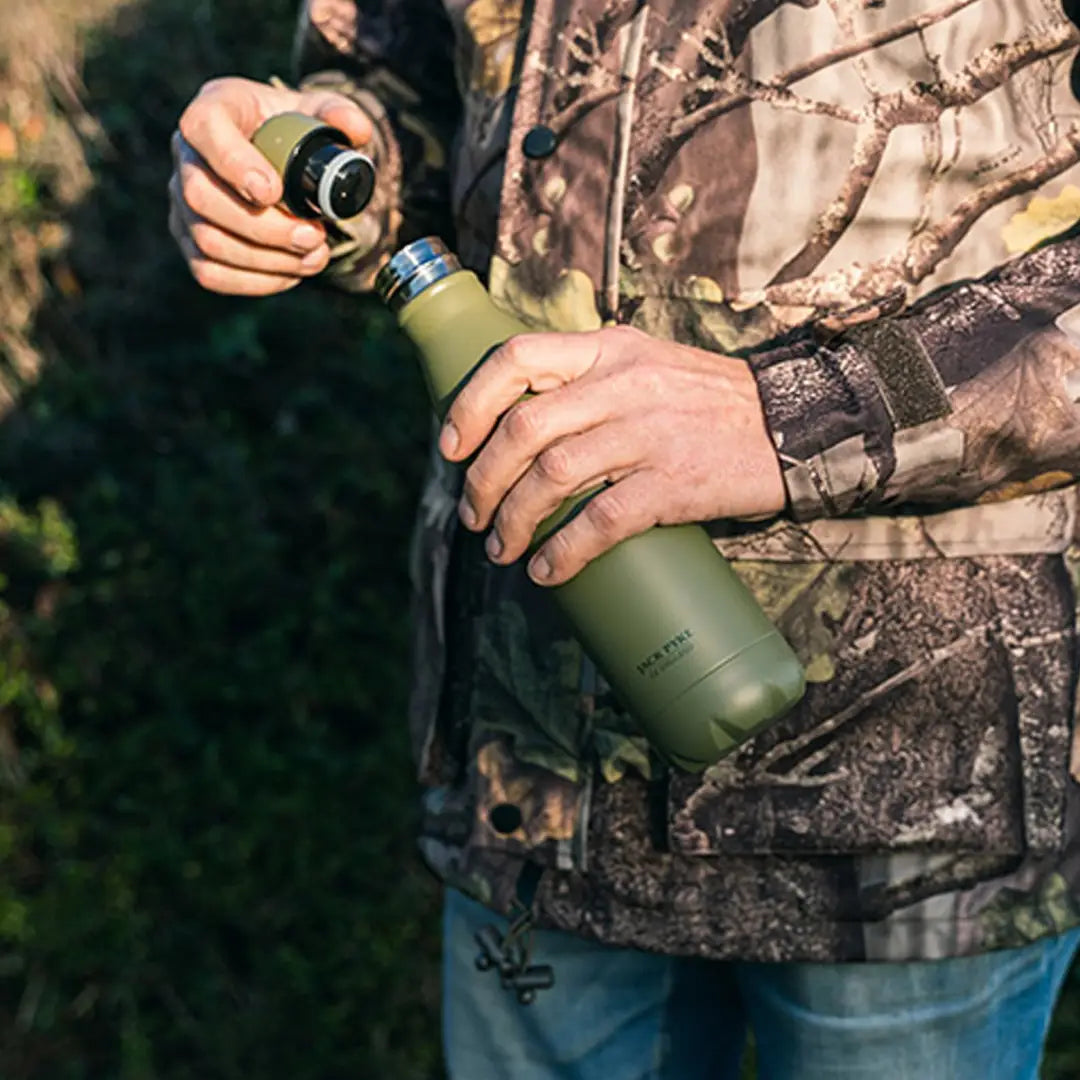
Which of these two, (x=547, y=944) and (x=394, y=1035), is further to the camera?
(x=394, y=1035)

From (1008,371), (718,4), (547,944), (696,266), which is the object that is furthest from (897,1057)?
(718,4)

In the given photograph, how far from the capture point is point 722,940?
1.54 meters

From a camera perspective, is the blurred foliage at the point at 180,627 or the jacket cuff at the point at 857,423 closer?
the jacket cuff at the point at 857,423

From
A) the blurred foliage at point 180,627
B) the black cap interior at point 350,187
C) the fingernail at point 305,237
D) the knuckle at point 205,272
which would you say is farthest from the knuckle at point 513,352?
the blurred foliage at point 180,627

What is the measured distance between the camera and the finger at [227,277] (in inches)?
68.3

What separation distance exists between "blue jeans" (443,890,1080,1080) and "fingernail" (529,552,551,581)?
0.53m

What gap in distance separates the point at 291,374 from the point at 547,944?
1820 millimetres

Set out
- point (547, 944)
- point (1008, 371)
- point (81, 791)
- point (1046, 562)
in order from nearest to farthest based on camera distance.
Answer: point (1008, 371), point (1046, 562), point (547, 944), point (81, 791)

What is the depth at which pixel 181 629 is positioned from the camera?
319 centimetres

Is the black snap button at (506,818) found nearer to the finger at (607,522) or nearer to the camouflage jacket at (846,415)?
the camouflage jacket at (846,415)

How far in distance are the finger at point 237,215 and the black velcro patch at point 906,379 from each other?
2.21 ft

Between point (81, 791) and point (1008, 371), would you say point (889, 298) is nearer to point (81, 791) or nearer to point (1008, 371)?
point (1008, 371)

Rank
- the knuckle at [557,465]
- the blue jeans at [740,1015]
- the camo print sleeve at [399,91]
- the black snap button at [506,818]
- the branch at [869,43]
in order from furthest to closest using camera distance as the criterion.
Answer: the camo print sleeve at [399,91] → the black snap button at [506,818] → the blue jeans at [740,1015] → the branch at [869,43] → the knuckle at [557,465]

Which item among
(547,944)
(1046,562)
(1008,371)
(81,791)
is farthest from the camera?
(81,791)
